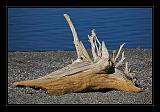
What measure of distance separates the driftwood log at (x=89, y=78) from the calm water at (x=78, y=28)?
64 mm

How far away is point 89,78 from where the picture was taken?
12.8 ft

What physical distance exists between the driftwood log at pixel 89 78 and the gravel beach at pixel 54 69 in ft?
0.18

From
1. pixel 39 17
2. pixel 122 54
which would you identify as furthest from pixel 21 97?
pixel 122 54

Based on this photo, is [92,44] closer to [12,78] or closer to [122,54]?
[122,54]

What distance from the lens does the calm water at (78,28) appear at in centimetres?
390

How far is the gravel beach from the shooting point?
3867 mm

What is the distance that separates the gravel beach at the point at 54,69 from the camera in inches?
152

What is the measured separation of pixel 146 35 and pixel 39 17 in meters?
1.03

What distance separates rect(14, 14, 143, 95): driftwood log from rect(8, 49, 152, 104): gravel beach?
0.18 ft

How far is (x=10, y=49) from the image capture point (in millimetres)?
3896

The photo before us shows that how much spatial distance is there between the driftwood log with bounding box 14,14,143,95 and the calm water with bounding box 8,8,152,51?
0.21 ft

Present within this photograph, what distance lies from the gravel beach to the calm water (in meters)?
0.08

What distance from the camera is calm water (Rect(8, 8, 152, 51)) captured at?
3.90 metres
